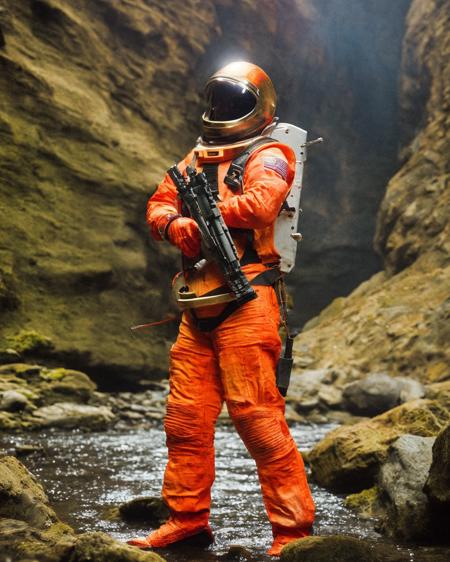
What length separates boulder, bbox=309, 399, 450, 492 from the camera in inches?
196

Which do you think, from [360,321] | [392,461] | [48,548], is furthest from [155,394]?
[48,548]

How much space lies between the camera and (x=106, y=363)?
36.3 feet

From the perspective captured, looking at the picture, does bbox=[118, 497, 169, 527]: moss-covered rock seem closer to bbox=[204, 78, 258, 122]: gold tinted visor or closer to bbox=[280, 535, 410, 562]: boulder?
bbox=[280, 535, 410, 562]: boulder

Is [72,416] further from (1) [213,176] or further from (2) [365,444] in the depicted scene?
(1) [213,176]

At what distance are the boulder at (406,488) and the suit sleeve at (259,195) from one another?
1.67 m

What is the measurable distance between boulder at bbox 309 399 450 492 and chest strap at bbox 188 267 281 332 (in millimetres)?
1763

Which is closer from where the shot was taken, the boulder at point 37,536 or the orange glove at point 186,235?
the boulder at point 37,536

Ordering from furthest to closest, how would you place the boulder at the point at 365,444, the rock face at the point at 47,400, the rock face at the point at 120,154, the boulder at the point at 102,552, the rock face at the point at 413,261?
the rock face at the point at 413,261
the rock face at the point at 120,154
the rock face at the point at 47,400
the boulder at the point at 365,444
the boulder at the point at 102,552

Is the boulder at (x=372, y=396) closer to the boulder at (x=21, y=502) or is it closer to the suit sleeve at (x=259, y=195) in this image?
the suit sleeve at (x=259, y=195)

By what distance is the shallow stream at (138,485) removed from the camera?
3.91 metres

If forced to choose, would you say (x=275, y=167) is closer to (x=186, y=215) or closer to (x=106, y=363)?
(x=186, y=215)

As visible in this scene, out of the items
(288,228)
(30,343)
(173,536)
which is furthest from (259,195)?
(30,343)

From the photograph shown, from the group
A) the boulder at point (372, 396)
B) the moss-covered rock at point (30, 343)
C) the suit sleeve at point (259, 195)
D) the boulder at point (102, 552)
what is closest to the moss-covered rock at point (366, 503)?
Answer: the suit sleeve at point (259, 195)

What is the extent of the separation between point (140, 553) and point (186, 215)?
6.64ft
